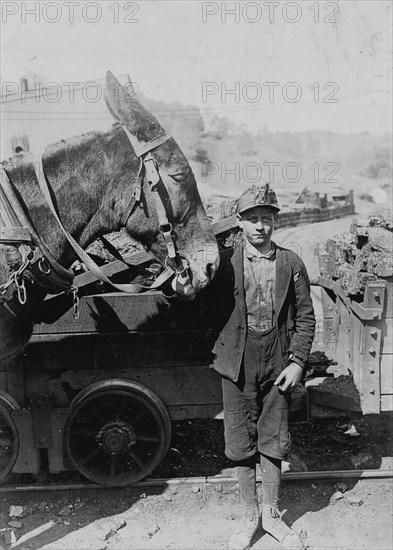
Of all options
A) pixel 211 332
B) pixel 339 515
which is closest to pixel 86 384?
pixel 211 332

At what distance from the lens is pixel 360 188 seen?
128 feet

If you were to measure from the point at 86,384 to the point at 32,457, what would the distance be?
2.21ft

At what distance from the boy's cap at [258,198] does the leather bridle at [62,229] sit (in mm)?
472

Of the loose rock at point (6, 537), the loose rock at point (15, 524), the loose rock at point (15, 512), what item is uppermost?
the loose rock at point (15, 512)

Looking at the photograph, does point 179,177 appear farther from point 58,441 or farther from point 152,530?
point 152,530

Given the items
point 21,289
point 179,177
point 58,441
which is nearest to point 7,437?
point 58,441

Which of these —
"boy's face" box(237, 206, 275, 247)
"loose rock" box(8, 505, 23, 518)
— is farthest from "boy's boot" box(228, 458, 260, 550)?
"loose rock" box(8, 505, 23, 518)

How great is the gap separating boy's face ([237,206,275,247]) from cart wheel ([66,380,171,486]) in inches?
54.6

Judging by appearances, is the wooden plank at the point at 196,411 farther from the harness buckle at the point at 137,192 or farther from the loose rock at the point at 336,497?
the harness buckle at the point at 137,192

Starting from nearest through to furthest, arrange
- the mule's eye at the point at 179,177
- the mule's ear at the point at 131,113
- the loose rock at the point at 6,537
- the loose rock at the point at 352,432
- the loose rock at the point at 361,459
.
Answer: the mule's ear at the point at 131,113
the mule's eye at the point at 179,177
the loose rock at the point at 6,537
the loose rock at the point at 361,459
the loose rock at the point at 352,432

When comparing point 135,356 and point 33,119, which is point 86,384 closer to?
point 135,356

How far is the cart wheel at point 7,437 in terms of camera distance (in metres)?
3.77

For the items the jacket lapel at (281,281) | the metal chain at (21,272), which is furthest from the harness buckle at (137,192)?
the jacket lapel at (281,281)

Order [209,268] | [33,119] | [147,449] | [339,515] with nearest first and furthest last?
[209,268] → [339,515] → [147,449] → [33,119]
